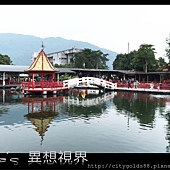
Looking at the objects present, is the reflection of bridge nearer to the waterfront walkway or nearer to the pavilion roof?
the waterfront walkway

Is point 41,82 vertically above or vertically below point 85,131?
above

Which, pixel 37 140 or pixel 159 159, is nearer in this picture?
pixel 159 159

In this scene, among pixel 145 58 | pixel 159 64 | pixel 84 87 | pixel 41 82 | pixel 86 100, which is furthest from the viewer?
pixel 159 64

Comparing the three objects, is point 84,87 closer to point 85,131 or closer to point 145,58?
point 145,58

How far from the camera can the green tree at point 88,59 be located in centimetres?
4891

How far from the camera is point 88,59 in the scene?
5028 centimetres

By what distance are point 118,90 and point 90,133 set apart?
19530 mm

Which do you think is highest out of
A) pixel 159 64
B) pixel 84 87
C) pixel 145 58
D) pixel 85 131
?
pixel 145 58

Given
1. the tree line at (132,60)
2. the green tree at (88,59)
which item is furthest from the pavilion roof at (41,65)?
the green tree at (88,59)

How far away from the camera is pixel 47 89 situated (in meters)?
22.0

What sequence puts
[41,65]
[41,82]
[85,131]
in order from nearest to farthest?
1. [85,131]
2. [41,82]
3. [41,65]

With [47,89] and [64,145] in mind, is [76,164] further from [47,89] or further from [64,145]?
[47,89]

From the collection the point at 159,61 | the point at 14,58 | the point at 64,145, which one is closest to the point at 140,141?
the point at 64,145

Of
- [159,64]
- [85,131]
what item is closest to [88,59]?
[159,64]
